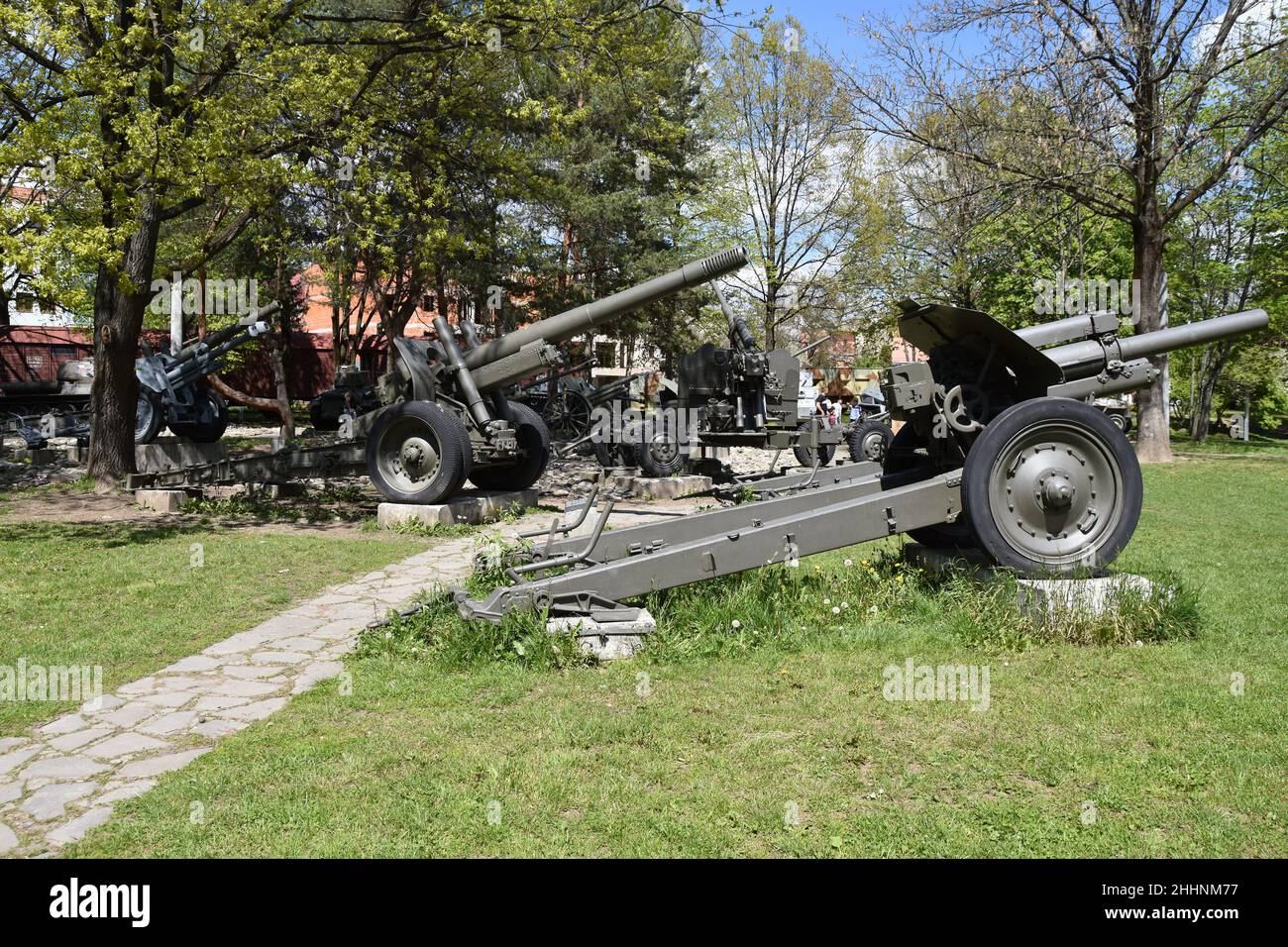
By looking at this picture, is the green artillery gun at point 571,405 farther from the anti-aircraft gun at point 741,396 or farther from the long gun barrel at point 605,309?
the long gun barrel at point 605,309

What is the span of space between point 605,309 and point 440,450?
7.64 feet

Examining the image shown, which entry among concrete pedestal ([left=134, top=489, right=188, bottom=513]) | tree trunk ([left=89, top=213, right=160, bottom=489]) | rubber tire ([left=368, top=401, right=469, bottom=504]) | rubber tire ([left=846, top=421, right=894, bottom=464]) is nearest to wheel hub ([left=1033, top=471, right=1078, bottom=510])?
rubber tire ([left=368, top=401, right=469, bottom=504])

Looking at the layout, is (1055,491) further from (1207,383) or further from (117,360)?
(1207,383)

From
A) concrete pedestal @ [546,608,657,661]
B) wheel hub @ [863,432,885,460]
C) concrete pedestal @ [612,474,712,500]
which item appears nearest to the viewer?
concrete pedestal @ [546,608,657,661]

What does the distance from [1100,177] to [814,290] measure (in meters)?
12.1

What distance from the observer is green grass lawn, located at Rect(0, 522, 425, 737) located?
17.5ft

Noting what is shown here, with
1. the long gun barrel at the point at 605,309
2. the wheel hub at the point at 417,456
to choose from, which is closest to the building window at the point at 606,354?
the long gun barrel at the point at 605,309

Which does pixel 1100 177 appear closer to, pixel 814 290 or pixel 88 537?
pixel 814 290

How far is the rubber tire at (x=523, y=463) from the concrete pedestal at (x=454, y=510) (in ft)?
1.84

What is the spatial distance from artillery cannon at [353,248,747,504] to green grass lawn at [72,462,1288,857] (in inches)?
198

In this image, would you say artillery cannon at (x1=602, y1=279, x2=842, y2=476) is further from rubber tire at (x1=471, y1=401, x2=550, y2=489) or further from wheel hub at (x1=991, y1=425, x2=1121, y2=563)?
wheel hub at (x1=991, y1=425, x2=1121, y2=563)

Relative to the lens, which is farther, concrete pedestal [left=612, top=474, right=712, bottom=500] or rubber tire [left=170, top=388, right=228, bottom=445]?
rubber tire [left=170, top=388, right=228, bottom=445]

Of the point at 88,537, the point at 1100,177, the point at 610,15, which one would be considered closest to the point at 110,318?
the point at 88,537

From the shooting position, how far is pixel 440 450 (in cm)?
1002
